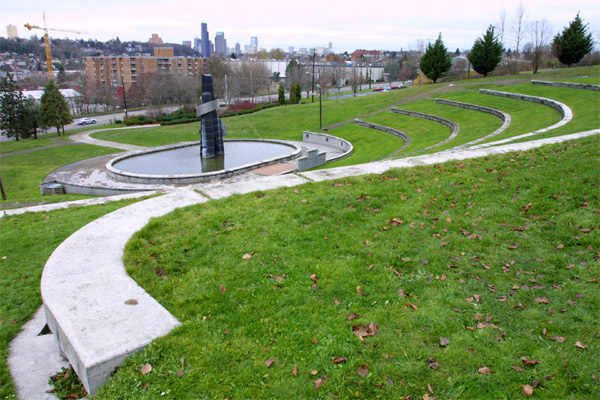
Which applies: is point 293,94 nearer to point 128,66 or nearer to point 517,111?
point 517,111

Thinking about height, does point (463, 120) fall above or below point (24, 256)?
above

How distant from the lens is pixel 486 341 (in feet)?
12.8

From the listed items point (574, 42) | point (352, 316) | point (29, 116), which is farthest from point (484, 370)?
point (29, 116)

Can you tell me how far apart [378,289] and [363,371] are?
137 centimetres

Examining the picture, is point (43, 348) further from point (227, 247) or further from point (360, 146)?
point (360, 146)

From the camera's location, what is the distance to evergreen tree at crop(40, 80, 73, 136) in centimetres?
4394

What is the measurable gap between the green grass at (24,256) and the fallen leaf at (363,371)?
3371 millimetres

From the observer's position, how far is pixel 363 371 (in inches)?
141

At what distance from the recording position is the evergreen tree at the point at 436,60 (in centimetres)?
4769

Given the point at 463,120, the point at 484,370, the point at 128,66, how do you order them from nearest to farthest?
the point at 484,370 < the point at 463,120 < the point at 128,66

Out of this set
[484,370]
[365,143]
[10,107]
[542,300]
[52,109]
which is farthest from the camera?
[52,109]

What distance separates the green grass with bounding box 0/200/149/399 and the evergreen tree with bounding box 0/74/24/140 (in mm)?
41446

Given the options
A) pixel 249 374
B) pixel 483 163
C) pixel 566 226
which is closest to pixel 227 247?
pixel 249 374

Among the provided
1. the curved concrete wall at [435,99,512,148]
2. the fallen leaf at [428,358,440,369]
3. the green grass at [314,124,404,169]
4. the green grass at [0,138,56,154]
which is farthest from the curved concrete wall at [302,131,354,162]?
the green grass at [0,138,56,154]
